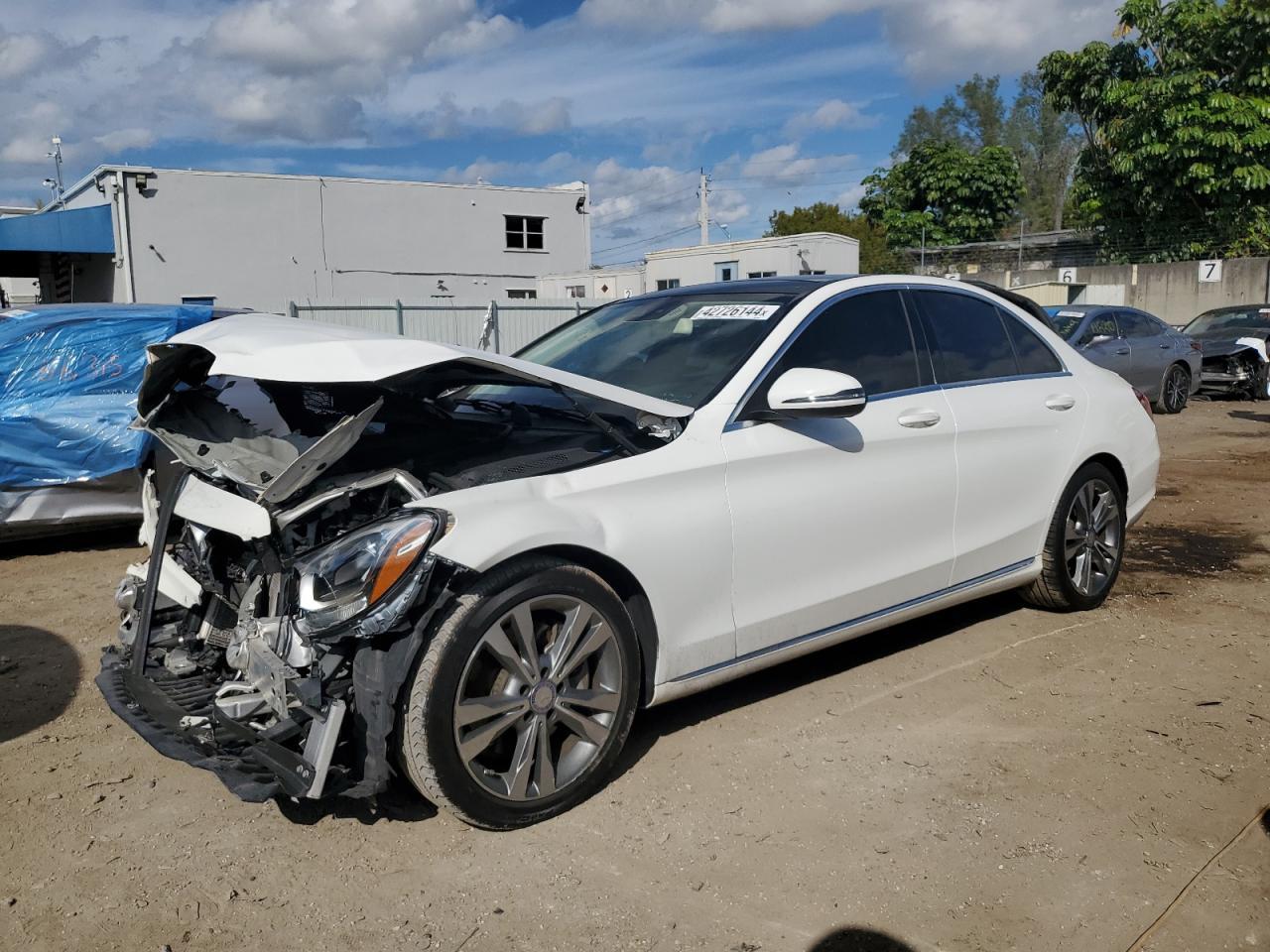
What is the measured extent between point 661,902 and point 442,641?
3.10ft

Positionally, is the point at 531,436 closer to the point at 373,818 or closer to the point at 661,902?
the point at 373,818

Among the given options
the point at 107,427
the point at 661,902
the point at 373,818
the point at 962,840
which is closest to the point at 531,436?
the point at 373,818

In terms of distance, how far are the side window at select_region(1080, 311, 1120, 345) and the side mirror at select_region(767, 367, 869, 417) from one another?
449 inches

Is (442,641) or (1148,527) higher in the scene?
(442,641)

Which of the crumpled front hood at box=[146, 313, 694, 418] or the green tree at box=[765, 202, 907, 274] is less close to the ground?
the green tree at box=[765, 202, 907, 274]

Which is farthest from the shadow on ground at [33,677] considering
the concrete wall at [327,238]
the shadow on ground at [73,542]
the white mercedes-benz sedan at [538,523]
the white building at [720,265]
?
the concrete wall at [327,238]

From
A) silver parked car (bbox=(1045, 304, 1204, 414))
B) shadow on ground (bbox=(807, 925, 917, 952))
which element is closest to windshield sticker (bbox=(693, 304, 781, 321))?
shadow on ground (bbox=(807, 925, 917, 952))

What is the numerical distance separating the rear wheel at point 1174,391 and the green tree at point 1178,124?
15.0 meters

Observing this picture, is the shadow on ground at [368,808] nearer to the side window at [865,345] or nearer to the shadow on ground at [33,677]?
the shadow on ground at [33,677]

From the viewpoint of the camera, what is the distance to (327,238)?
3250 centimetres

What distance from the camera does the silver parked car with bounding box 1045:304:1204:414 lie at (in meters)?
14.1

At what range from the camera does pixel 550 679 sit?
3221 millimetres

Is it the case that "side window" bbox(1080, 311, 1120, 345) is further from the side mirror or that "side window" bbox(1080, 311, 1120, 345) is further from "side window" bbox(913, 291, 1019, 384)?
the side mirror

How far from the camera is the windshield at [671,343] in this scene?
3.97 m
